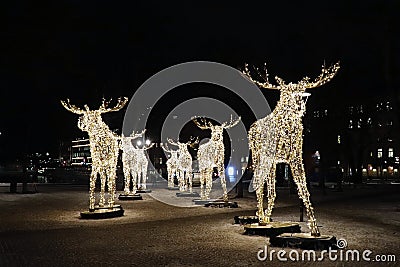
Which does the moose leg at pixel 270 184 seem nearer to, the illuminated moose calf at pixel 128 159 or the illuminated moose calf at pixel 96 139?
the illuminated moose calf at pixel 96 139

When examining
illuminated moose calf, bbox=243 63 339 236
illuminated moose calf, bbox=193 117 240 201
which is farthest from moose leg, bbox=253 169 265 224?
illuminated moose calf, bbox=193 117 240 201

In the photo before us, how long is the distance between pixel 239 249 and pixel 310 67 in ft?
72.0

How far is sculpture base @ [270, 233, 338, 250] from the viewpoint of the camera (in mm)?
10562

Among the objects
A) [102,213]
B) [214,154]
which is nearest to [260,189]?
[102,213]

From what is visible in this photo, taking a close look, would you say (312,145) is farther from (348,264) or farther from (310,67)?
(348,264)

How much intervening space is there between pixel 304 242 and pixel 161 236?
374 centimetres

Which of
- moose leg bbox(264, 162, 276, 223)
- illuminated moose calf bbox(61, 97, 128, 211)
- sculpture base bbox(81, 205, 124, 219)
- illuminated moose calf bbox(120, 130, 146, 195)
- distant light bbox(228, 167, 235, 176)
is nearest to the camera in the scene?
moose leg bbox(264, 162, 276, 223)

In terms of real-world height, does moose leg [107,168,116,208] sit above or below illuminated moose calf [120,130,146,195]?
below

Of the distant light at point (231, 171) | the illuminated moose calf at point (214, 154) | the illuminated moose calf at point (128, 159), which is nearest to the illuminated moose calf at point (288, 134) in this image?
the illuminated moose calf at point (214, 154)

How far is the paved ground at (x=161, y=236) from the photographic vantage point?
31.8ft

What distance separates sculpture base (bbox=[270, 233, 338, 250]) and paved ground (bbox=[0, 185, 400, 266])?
0.44m

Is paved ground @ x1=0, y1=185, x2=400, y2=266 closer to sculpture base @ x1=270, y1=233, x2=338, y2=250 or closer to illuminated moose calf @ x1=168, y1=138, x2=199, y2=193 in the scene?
sculpture base @ x1=270, y1=233, x2=338, y2=250

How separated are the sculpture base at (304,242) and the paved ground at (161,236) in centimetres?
44

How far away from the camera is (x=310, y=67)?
30.8m
